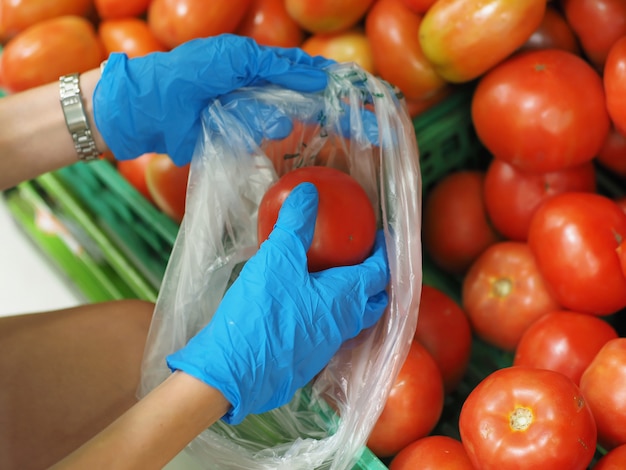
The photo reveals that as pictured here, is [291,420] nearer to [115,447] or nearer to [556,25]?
[115,447]

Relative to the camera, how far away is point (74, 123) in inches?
36.9

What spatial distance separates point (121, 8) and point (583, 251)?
85 cm

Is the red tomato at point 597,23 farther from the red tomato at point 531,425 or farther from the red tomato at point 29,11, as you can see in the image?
the red tomato at point 29,11

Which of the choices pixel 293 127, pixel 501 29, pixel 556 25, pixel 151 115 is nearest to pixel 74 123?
pixel 151 115

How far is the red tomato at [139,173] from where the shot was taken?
117cm

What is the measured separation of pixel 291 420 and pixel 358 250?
23 centimetres

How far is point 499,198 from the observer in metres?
1.02

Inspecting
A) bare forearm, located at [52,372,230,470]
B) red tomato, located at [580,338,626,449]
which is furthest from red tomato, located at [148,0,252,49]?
red tomato, located at [580,338,626,449]

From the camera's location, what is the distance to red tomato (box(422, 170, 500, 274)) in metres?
1.09

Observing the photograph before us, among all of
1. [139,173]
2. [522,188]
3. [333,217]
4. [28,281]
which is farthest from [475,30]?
[28,281]

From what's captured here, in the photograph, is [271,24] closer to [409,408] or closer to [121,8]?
[121,8]

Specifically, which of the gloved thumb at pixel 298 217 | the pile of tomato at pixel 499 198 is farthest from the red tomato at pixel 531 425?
the gloved thumb at pixel 298 217

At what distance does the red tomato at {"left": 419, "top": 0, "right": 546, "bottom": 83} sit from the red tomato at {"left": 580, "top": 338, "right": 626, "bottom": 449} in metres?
0.41

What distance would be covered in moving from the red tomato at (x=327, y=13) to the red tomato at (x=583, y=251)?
404 millimetres
